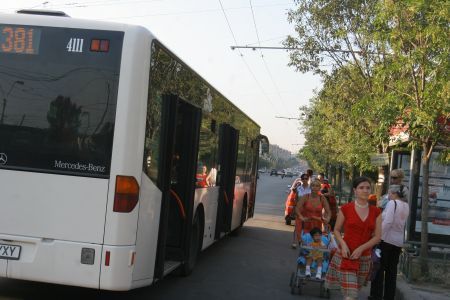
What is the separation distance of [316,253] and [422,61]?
368cm

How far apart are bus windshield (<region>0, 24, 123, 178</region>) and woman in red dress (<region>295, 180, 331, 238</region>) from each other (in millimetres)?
4533

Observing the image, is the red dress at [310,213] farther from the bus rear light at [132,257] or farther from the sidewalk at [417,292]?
the bus rear light at [132,257]

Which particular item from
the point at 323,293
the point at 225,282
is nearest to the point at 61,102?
the point at 225,282

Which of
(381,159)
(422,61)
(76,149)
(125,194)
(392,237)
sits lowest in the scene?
(392,237)

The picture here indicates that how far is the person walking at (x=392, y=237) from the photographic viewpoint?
739 cm

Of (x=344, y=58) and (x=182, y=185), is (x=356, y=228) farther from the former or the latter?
(x=344, y=58)

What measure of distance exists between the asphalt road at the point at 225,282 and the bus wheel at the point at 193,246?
14cm

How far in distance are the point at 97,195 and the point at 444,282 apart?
20.7 feet

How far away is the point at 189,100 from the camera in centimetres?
768

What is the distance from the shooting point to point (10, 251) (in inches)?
225

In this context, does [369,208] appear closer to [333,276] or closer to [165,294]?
[333,276]

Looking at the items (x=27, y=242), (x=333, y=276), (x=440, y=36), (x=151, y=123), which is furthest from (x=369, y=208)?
(x=440, y=36)

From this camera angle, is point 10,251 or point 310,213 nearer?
point 10,251

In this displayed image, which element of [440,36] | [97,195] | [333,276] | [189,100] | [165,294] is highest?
[440,36]
